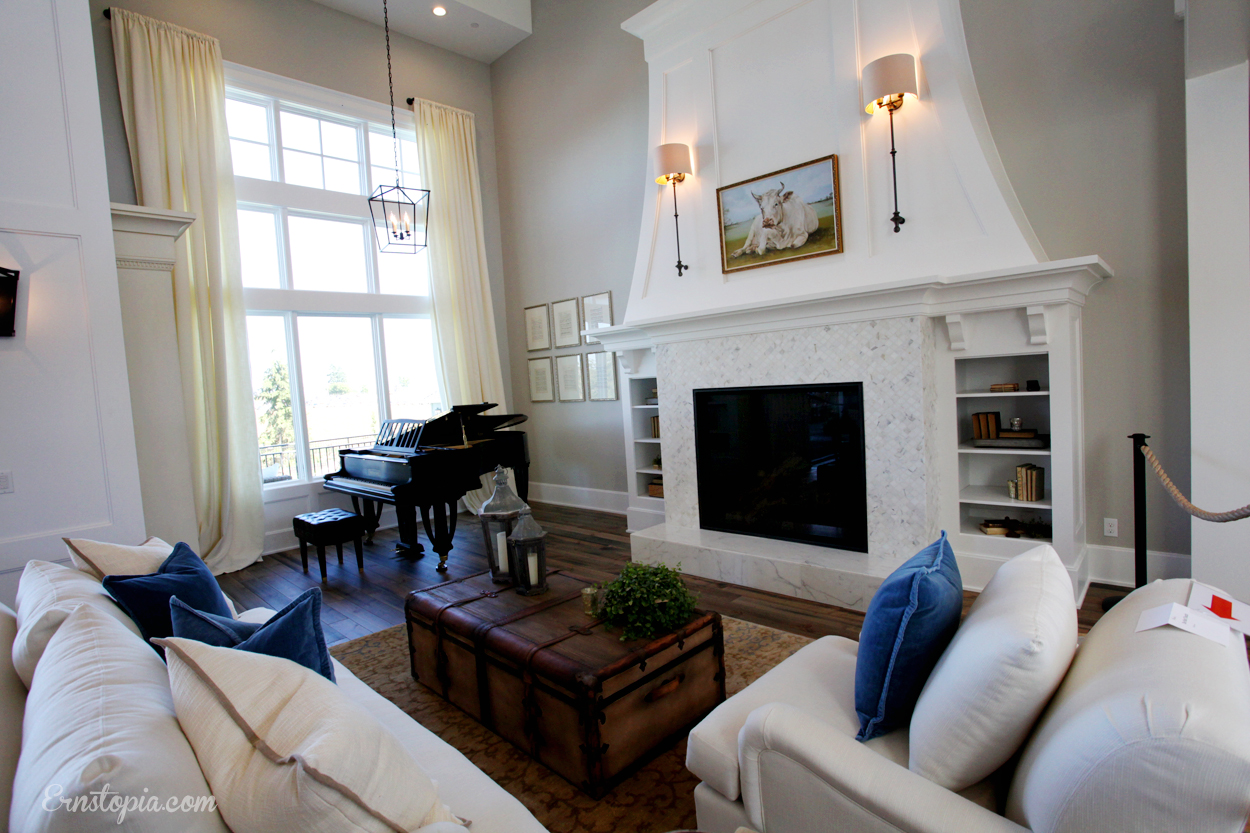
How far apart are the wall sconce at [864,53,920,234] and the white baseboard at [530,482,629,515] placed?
12.3 ft

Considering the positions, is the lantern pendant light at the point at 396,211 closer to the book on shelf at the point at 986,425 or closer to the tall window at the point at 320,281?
the tall window at the point at 320,281

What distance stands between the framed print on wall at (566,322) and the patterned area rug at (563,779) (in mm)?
3932

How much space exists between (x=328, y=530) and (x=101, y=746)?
13.1 ft

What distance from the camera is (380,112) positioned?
6.20 metres

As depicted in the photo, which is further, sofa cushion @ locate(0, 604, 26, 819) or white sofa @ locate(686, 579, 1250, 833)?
sofa cushion @ locate(0, 604, 26, 819)

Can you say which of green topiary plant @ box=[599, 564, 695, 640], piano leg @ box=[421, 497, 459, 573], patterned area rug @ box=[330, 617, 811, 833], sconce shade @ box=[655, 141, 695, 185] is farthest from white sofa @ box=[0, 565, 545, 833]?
A: sconce shade @ box=[655, 141, 695, 185]

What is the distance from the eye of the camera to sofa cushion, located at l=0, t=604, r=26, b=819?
0.98 meters

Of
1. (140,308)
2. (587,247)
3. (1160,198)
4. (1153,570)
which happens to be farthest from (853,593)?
(140,308)

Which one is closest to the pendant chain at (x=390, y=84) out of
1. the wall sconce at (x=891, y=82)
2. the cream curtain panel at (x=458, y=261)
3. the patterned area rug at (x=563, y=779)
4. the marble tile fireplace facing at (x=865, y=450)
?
the cream curtain panel at (x=458, y=261)

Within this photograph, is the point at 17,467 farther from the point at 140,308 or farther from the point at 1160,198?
the point at 1160,198

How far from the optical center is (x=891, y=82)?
11.5 ft

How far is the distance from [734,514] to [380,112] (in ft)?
17.5

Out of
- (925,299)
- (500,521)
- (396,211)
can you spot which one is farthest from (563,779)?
(396,211)

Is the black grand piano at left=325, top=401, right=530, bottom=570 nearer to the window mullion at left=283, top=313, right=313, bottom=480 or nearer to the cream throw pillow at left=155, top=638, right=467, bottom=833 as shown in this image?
the window mullion at left=283, top=313, right=313, bottom=480
